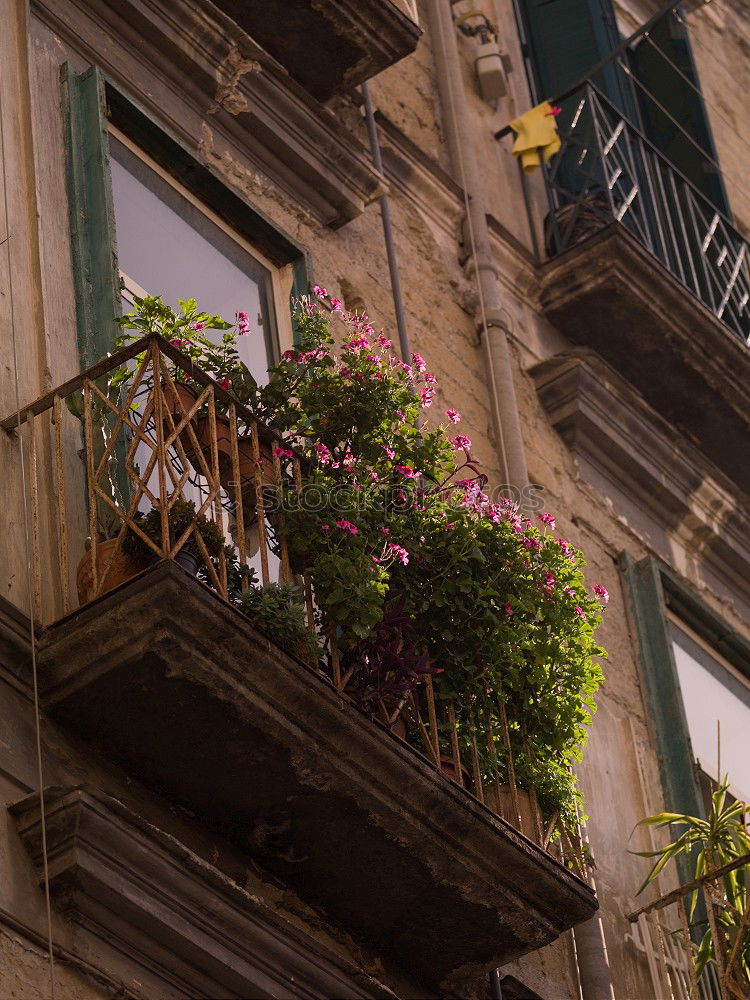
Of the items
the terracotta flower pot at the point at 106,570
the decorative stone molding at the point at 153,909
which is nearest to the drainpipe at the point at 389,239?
the terracotta flower pot at the point at 106,570

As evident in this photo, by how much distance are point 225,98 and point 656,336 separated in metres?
2.42

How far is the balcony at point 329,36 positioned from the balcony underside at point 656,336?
1.32 meters

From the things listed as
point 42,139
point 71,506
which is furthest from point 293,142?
A: point 71,506

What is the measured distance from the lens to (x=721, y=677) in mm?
8789

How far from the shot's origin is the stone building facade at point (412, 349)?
5.29 metres

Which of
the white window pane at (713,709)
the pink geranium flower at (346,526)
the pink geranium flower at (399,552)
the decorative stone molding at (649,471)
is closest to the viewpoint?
the pink geranium flower at (346,526)

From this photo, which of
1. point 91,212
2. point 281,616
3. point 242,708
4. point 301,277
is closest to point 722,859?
point 281,616

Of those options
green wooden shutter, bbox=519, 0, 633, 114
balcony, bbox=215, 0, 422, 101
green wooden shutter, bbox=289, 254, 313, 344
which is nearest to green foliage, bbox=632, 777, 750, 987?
green wooden shutter, bbox=289, 254, 313, 344

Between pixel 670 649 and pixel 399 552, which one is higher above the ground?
pixel 670 649

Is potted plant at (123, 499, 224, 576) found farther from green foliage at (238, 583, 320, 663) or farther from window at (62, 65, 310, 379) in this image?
window at (62, 65, 310, 379)

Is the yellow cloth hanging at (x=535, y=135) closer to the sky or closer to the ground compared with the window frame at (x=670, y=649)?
closer to the sky

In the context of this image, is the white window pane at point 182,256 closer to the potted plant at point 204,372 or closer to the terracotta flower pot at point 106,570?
the potted plant at point 204,372

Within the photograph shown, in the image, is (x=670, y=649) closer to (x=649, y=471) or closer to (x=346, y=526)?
→ (x=649, y=471)

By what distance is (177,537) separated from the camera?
18.3ft
